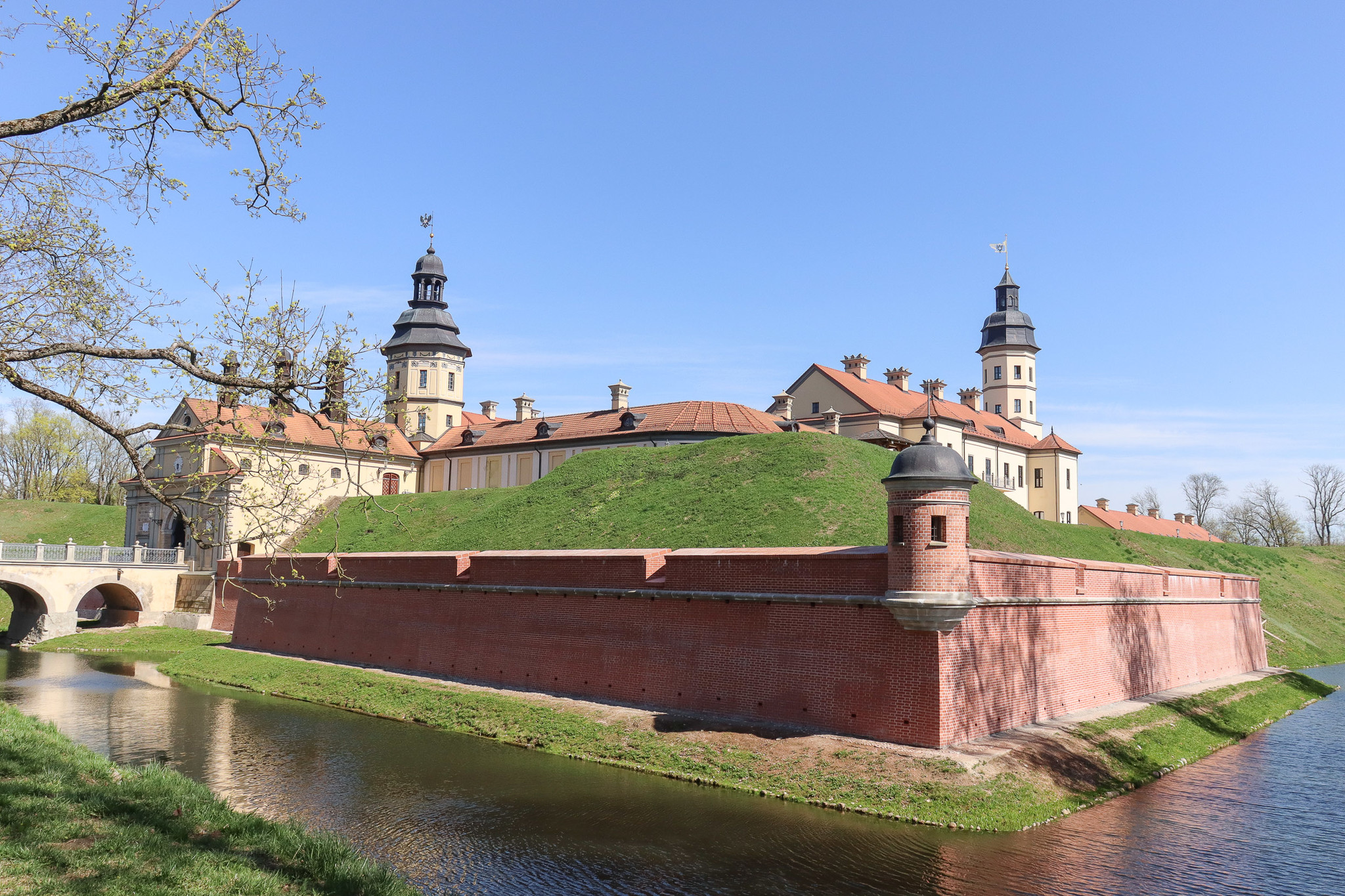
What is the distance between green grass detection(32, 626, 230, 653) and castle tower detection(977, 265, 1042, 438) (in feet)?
174

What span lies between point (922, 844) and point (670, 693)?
7.60 meters

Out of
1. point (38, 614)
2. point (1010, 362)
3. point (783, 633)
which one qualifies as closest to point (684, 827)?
point (783, 633)

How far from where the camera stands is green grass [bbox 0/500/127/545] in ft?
196

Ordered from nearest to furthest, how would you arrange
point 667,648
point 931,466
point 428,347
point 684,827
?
point 684,827 → point 931,466 → point 667,648 → point 428,347

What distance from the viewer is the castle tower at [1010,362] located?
6869 centimetres

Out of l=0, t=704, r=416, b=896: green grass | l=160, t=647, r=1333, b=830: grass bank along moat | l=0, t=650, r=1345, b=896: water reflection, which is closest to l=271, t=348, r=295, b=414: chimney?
l=0, t=704, r=416, b=896: green grass

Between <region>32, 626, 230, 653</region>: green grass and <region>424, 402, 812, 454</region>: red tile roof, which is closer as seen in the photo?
<region>32, 626, 230, 653</region>: green grass

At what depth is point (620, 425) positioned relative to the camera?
4984cm

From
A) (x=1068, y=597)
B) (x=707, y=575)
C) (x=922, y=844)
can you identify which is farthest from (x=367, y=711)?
(x=1068, y=597)

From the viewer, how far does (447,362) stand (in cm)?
6212

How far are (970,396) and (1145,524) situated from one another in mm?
22657

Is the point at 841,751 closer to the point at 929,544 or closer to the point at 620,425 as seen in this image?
the point at 929,544

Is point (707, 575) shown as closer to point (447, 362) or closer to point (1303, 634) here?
point (1303, 634)

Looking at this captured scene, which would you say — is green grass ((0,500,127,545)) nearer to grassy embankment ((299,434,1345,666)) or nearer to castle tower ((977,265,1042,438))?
grassy embankment ((299,434,1345,666))
